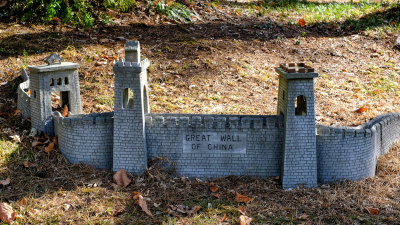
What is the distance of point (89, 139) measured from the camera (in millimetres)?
10711

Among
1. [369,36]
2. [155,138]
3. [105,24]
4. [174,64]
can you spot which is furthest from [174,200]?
[369,36]

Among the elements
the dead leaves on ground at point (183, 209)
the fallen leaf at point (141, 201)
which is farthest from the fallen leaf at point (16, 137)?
the dead leaves on ground at point (183, 209)

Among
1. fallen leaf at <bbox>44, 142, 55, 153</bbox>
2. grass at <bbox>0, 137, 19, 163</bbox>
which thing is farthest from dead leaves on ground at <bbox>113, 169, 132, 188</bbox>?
grass at <bbox>0, 137, 19, 163</bbox>

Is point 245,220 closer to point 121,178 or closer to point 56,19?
point 121,178

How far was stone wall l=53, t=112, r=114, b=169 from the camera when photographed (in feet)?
34.9

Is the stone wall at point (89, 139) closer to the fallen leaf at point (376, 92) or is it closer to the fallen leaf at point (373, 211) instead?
the fallen leaf at point (373, 211)

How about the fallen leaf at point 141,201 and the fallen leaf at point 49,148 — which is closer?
the fallen leaf at point 141,201

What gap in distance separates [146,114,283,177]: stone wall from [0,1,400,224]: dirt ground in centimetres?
31

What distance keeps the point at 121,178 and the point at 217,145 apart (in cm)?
233

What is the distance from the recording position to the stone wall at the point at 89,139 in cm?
1062

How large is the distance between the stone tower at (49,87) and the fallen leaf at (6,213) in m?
2.70

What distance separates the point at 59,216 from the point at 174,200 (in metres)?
2.39

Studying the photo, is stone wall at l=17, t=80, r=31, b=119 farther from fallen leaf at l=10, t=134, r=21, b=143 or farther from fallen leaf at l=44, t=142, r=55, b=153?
fallen leaf at l=44, t=142, r=55, b=153

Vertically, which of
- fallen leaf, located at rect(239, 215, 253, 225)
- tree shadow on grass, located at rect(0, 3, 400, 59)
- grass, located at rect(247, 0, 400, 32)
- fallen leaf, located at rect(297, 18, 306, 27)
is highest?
grass, located at rect(247, 0, 400, 32)
